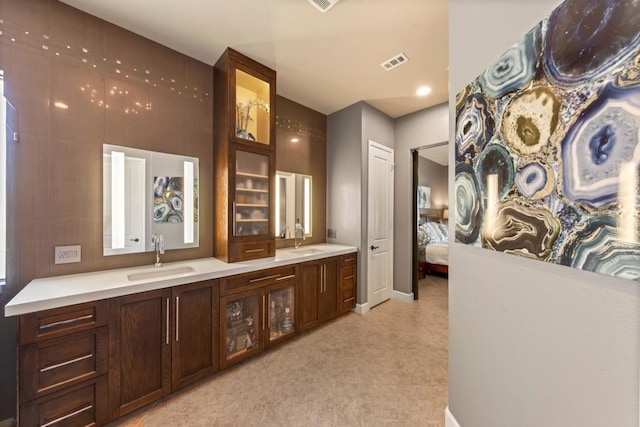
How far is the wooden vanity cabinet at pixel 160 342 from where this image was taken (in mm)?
1503

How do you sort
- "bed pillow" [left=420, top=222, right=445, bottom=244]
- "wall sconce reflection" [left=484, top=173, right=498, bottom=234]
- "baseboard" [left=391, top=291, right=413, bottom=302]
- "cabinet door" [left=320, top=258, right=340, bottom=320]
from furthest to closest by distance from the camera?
"bed pillow" [left=420, top=222, right=445, bottom=244] < "baseboard" [left=391, top=291, right=413, bottom=302] < "cabinet door" [left=320, top=258, right=340, bottom=320] < "wall sconce reflection" [left=484, top=173, right=498, bottom=234]

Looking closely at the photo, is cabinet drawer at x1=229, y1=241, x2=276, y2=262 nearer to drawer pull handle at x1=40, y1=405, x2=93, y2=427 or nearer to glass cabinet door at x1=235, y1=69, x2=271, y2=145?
glass cabinet door at x1=235, y1=69, x2=271, y2=145

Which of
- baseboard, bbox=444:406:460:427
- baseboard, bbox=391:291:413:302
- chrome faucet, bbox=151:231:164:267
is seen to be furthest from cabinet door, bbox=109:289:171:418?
baseboard, bbox=391:291:413:302

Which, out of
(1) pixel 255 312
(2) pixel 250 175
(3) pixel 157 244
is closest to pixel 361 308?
(1) pixel 255 312

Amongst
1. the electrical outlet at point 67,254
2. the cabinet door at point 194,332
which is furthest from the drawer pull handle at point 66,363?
the electrical outlet at point 67,254

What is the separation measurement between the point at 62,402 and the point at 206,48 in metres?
2.80

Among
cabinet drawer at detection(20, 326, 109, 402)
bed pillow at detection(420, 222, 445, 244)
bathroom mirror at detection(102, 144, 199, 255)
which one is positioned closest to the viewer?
cabinet drawer at detection(20, 326, 109, 402)

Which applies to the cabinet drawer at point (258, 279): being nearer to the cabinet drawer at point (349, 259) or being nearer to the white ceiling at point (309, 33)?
the cabinet drawer at point (349, 259)

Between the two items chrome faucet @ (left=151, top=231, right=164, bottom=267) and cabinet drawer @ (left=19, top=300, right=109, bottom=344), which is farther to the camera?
chrome faucet @ (left=151, top=231, right=164, bottom=267)

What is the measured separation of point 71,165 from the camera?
1.72 m

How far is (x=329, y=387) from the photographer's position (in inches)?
72.9

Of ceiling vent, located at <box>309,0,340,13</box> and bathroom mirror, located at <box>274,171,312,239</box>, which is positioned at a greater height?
ceiling vent, located at <box>309,0,340,13</box>

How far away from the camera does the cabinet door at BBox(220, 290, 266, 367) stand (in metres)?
1.97

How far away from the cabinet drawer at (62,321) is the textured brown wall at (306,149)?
187 cm
